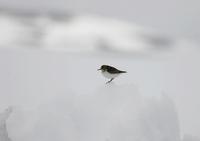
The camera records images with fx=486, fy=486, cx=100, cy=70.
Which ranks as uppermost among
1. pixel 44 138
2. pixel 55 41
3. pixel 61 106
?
pixel 55 41

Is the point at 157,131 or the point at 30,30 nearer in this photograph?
the point at 157,131

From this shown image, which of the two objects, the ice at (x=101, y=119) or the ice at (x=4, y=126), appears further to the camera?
the ice at (x=4, y=126)

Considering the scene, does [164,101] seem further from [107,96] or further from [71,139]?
[71,139]

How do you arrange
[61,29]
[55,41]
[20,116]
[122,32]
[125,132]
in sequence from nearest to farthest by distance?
[125,132], [20,116], [55,41], [61,29], [122,32]

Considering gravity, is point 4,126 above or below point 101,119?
below

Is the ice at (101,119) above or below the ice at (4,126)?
above

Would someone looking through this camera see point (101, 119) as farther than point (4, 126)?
No

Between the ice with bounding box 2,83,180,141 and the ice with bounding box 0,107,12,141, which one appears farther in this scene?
the ice with bounding box 0,107,12,141

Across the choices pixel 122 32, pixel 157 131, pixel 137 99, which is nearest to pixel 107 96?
pixel 137 99

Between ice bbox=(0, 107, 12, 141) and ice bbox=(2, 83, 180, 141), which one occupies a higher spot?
ice bbox=(2, 83, 180, 141)

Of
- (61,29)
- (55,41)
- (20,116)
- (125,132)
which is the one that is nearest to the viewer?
(125,132)

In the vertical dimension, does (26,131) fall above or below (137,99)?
below
